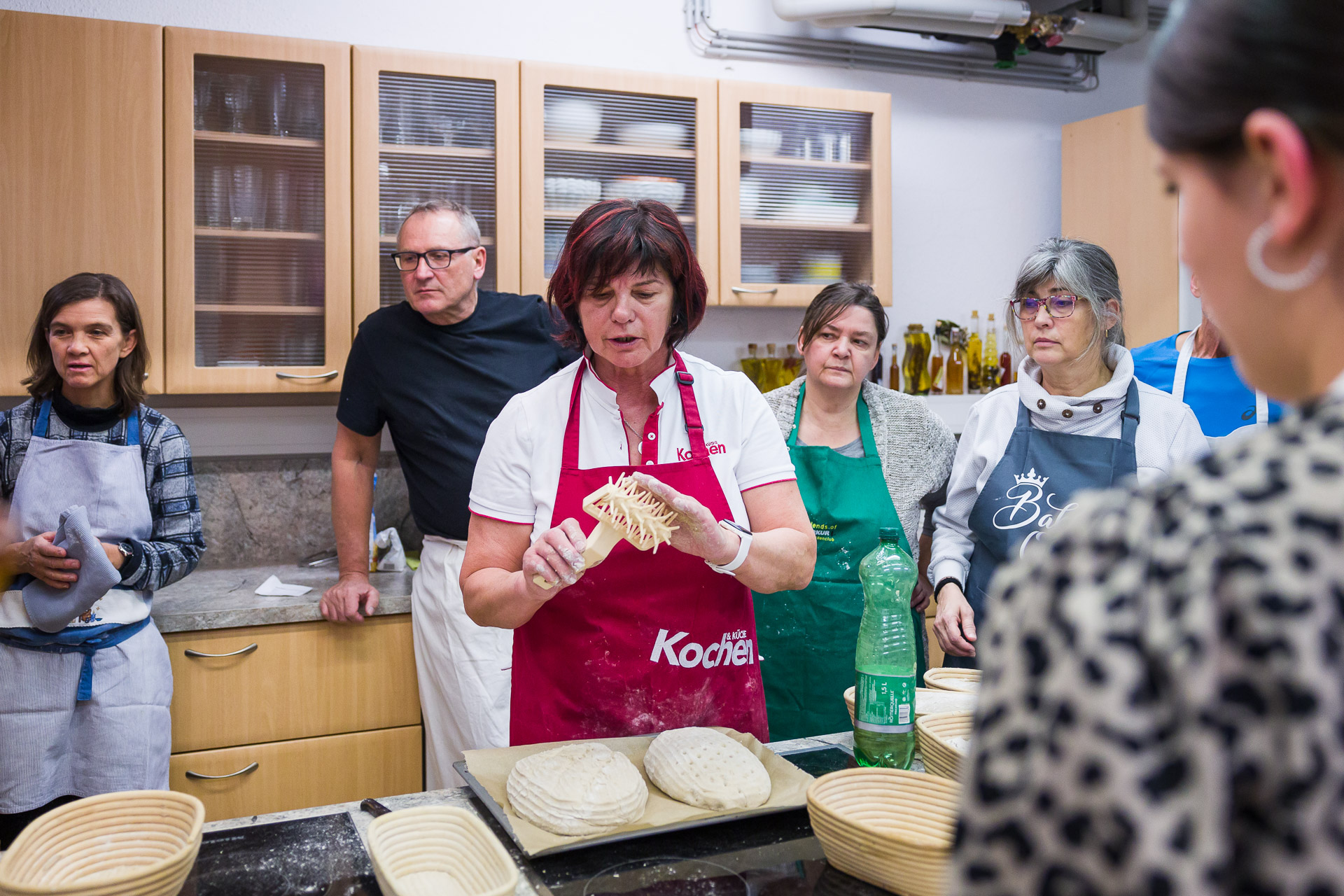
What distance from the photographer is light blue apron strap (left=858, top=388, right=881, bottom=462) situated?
2.44 m

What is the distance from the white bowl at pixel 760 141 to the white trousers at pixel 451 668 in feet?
5.26

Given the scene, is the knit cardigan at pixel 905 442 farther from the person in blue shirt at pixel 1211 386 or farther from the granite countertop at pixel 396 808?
the granite countertop at pixel 396 808

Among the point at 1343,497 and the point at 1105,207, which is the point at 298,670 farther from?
the point at 1105,207

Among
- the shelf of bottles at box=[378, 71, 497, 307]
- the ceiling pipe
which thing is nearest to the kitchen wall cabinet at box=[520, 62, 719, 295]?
the shelf of bottles at box=[378, 71, 497, 307]

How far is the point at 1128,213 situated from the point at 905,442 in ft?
5.70

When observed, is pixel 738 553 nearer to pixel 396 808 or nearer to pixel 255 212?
pixel 396 808

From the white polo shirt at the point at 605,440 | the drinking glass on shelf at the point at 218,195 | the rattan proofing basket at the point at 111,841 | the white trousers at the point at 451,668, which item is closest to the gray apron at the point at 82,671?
the white trousers at the point at 451,668

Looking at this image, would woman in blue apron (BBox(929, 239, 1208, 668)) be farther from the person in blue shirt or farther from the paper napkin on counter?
the paper napkin on counter

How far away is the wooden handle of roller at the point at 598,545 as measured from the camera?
1.30 m

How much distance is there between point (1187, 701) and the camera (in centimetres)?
40

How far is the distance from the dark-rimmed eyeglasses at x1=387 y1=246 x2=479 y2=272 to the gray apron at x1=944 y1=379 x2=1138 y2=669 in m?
1.49

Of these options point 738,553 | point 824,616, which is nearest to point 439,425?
point 824,616

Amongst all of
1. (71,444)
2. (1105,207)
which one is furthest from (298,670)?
(1105,207)

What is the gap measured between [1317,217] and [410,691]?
8.24 ft
